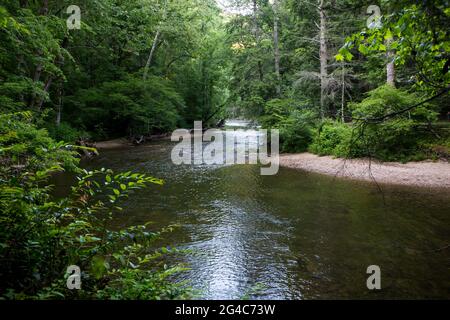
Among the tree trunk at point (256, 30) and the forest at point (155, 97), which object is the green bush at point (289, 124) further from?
the tree trunk at point (256, 30)

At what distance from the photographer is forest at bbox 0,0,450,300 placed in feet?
9.02

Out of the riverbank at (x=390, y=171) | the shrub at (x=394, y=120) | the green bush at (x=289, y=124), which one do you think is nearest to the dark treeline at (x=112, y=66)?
the green bush at (x=289, y=124)

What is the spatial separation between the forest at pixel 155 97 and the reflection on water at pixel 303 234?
2.61ft

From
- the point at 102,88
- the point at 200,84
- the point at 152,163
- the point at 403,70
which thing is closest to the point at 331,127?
the point at 403,70

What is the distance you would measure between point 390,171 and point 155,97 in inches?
811

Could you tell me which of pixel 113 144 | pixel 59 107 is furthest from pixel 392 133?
pixel 59 107

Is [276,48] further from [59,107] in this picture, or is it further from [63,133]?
[63,133]

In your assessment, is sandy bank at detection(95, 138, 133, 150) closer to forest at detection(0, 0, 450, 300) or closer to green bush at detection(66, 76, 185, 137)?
forest at detection(0, 0, 450, 300)

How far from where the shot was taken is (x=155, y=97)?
26.8 metres

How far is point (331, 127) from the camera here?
1608 cm

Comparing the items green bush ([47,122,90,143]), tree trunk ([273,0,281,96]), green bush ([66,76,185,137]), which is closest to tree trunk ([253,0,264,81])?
tree trunk ([273,0,281,96])

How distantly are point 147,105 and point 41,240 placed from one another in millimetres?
23851

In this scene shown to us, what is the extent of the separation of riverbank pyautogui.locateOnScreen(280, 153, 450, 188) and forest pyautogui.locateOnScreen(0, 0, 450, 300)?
2.10ft

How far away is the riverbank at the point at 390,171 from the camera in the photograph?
10703 mm
